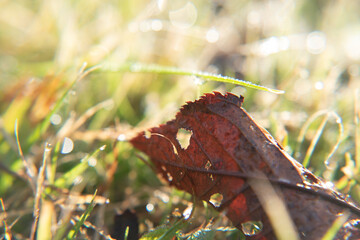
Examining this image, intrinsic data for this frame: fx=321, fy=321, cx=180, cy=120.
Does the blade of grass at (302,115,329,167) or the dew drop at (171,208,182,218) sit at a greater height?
the blade of grass at (302,115,329,167)

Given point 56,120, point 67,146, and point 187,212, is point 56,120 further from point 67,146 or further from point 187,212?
point 187,212

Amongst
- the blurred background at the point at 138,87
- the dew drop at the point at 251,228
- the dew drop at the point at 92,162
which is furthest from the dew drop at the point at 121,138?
the dew drop at the point at 251,228

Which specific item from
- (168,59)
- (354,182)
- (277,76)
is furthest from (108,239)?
(277,76)

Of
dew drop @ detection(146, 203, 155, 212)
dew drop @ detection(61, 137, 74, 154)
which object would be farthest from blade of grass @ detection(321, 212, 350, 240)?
dew drop @ detection(61, 137, 74, 154)

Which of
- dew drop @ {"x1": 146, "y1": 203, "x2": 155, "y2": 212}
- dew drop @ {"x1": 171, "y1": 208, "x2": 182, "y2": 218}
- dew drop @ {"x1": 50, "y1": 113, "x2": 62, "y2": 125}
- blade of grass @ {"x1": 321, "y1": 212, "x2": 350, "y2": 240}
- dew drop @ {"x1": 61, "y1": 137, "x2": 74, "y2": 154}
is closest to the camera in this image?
blade of grass @ {"x1": 321, "y1": 212, "x2": 350, "y2": 240}

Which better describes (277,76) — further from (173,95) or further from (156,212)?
(156,212)

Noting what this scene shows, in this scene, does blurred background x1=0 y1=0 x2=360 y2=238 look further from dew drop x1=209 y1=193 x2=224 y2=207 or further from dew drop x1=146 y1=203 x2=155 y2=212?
dew drop x1=209 y1=193 x2=224 y2=207

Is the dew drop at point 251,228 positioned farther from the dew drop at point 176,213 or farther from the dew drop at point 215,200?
the dew drop at point 176,213
